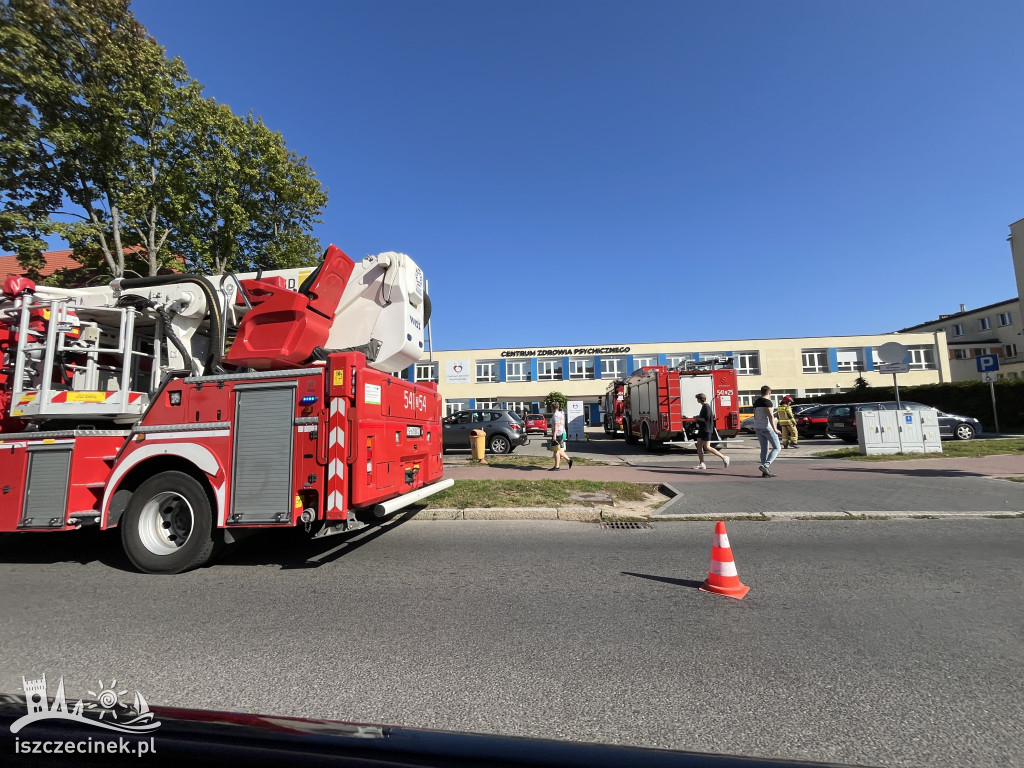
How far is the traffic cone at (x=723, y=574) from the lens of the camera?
172 inches

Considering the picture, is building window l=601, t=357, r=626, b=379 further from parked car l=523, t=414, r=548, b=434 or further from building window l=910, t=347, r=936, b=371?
building window l=910, t=347, r=936, b=371

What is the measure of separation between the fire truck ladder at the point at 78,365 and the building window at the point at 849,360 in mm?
59422

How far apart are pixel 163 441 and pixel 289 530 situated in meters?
2.41

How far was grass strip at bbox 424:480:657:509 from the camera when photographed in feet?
26.6

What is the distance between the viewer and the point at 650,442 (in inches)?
765

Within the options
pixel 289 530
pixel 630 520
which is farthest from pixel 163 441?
pixel 630 520

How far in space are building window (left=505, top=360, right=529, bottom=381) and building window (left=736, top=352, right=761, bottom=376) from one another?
21933 mm

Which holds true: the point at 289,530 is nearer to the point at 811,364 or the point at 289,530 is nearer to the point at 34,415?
the point at 34,415

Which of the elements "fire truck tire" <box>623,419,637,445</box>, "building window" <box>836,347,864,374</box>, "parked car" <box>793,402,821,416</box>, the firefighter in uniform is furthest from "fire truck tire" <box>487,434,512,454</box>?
"building window" <box>836,347,864,374</box>

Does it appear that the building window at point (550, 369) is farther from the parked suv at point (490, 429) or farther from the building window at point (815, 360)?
the parked suv at point (490, 429)

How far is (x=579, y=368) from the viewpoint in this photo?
55938 millimetres

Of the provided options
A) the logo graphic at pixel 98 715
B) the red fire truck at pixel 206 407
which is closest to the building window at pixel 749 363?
the red fire truck at pixel 206 407

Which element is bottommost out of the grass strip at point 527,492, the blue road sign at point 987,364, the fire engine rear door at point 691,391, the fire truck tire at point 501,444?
the grass strip at point 527,492

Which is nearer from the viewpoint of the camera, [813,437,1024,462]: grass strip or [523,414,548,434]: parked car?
[813,437,1024,462]: grass strip
